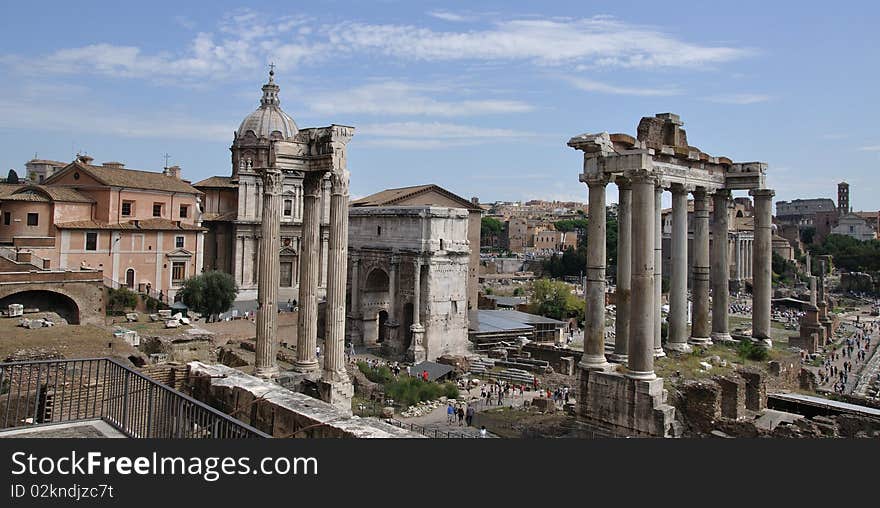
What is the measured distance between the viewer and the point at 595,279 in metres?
15.6

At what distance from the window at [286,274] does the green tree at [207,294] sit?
30.9 ft

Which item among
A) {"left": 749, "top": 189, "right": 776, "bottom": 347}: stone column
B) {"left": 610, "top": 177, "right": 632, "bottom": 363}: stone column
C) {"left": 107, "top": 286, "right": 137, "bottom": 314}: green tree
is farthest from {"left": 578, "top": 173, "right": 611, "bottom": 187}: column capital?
{"left": 107, "top": 286, "right": 137, "bottom": 314}: green tree

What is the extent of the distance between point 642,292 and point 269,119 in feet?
131

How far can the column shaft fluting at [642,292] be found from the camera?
1418cm

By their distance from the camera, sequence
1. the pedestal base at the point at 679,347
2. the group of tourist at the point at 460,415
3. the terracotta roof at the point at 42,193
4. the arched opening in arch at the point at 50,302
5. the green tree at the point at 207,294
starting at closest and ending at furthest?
the pedestal base at the point at 679,347
the group of tourist at the point at 460,415
the arched opening in arch at the point at 50,302
the terracotta roof at the point at 42,193
the green tree at the point at 207,294

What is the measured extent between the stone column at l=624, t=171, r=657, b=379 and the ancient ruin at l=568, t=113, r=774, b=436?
2 cm

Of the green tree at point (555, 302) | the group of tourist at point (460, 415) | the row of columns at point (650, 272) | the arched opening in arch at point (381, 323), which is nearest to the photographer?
the row of columns at point (650, 272)

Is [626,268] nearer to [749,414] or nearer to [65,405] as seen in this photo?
[749,414]

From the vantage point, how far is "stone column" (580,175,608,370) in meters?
15.5

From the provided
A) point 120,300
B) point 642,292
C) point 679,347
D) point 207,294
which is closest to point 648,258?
point 642,292

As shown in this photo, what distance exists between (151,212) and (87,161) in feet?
19.4

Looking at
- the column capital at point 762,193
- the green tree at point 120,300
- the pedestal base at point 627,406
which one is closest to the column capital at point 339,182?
the pedestal base at point 627,406

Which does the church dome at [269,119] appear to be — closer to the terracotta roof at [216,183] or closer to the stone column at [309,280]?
the terracotta roof at [216,183]

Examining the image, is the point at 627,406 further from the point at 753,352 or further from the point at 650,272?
the point at 753,352
